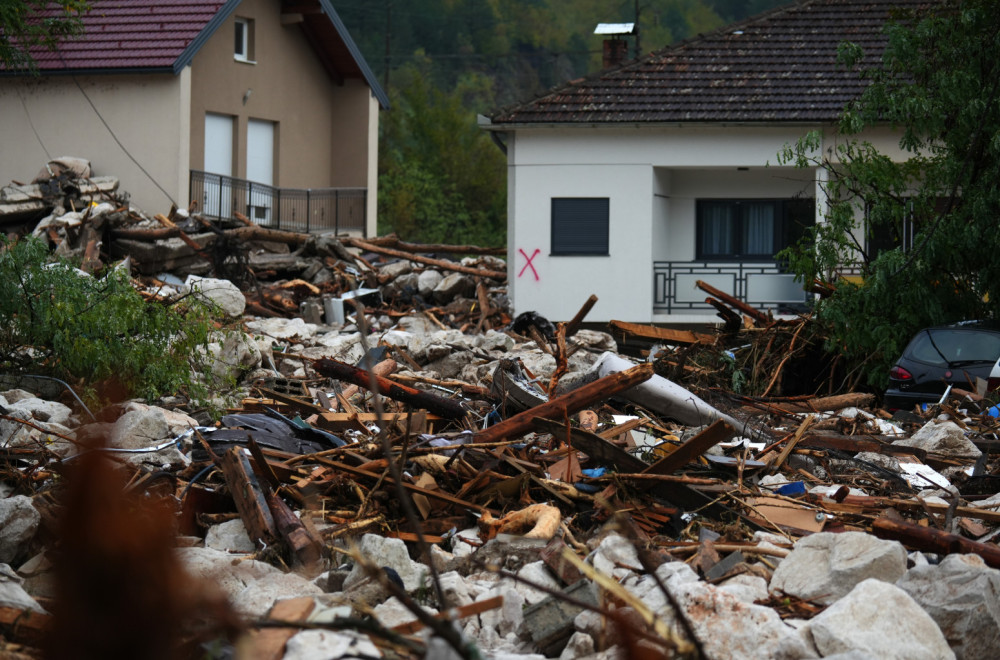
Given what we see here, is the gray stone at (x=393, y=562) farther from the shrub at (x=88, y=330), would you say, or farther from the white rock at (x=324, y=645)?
the shrub at (x=88, y=330)

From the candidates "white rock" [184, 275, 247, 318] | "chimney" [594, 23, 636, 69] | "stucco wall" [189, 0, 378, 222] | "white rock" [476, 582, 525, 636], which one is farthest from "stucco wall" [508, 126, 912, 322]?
"white rock" [476, 582, 525, 636]

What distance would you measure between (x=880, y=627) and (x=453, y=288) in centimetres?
1828

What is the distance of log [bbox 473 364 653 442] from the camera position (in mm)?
8172

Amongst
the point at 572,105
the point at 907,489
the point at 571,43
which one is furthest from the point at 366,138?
the point at 571,43

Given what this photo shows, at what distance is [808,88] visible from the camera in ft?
71.9

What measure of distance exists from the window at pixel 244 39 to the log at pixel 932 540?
81.8 feet

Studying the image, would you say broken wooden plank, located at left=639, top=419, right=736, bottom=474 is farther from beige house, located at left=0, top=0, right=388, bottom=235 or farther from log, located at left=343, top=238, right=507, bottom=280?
beige house, located at left=0, top=0, right=388, bottom=235

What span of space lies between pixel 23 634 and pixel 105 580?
259 cm

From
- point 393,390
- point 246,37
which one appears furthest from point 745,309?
point 246,37

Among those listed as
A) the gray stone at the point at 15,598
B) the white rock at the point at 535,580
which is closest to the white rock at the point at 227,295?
the white rock at the point at 535,580

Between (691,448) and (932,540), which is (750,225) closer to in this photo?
(691,448)

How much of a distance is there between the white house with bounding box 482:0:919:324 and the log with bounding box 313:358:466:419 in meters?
12.8

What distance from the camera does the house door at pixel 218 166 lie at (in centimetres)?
2623

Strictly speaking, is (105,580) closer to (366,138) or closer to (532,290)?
(532,290)
